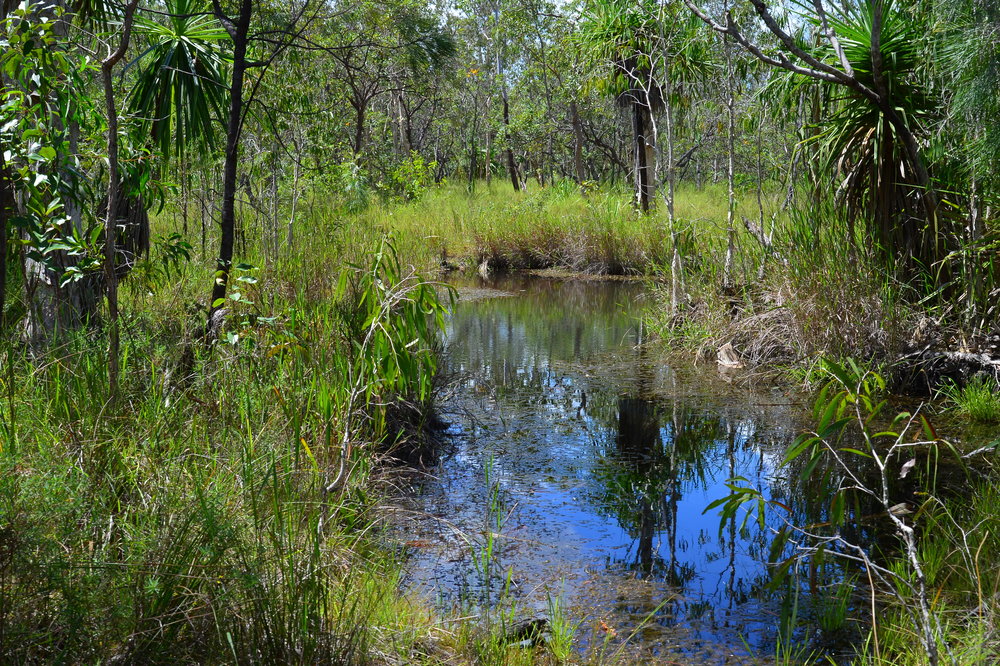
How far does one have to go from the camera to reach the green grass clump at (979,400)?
17.5ft

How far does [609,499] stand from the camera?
14.5ft

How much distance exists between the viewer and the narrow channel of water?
3.22 m

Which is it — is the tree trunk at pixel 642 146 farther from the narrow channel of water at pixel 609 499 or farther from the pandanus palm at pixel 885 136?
the pandanus palm at pixel 885 136

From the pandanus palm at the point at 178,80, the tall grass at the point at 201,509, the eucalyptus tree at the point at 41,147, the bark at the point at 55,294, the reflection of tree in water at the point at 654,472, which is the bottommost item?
the reflection of tree in water at the point at 654,472

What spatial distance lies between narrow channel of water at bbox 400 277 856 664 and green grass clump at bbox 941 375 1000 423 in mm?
962

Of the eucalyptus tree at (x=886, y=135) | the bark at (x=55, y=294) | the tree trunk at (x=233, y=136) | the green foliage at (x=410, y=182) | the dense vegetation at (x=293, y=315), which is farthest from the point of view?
the green foliage at (x=410, y=182)

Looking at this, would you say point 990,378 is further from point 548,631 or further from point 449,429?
point 548,631

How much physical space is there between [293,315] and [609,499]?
187 cm

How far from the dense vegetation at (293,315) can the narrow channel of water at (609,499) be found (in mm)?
390

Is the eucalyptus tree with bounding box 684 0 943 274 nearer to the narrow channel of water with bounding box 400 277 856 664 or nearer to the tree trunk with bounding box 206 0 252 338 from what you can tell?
the narrow channel of water with bounding box 400 277 856 664

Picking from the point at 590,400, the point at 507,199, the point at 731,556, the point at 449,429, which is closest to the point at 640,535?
the point at 731,556

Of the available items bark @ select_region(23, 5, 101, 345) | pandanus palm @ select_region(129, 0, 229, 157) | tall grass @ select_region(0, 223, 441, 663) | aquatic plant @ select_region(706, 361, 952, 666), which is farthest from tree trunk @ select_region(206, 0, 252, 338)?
aquatic plant @ select_region(706, 361, 952, 666)

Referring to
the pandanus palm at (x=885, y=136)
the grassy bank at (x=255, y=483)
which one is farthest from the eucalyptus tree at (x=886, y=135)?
the grassy bank at (x=255, y=483)

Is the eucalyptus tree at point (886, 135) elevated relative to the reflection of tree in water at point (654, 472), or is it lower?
elevated
